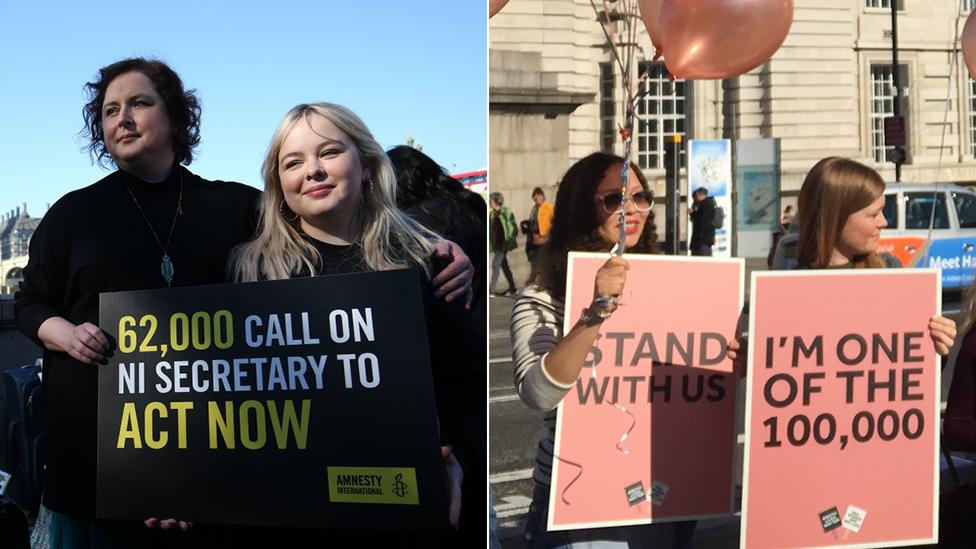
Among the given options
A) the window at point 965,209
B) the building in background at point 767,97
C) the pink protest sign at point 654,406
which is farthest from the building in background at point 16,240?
the window at point 965,209

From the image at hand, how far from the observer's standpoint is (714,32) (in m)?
2.88

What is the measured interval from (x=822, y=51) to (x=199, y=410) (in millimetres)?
1801

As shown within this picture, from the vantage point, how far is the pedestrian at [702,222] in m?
2.91

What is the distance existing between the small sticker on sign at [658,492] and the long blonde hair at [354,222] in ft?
2.54

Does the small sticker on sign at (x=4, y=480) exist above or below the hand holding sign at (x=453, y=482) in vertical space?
below

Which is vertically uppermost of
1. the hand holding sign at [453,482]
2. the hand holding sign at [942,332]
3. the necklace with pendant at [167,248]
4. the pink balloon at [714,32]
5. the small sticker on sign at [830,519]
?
the pink balloon at [714,32]

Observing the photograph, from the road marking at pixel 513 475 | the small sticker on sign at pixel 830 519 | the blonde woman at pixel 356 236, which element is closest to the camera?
the blonde woman at pixel 356 236

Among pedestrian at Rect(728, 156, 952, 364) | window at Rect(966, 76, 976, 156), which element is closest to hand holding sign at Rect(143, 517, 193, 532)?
pedestrian at Rect(728, 156, 952, 364)

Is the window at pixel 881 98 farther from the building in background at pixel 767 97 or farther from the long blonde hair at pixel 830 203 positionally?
the long blonde hair at pixel 830 203

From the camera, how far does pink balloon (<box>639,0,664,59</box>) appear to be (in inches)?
117

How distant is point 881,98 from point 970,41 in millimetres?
286

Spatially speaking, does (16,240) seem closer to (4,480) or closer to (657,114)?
(4,480)

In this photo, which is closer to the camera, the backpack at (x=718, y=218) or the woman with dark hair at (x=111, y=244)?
the woman with dark hair at (x=111, y=244)

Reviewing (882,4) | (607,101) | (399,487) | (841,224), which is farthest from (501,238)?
(882,4)
